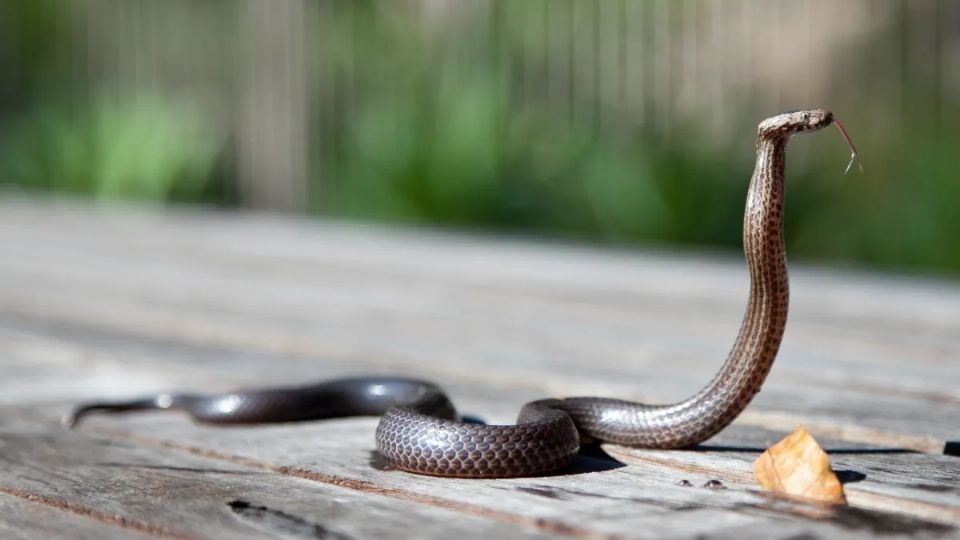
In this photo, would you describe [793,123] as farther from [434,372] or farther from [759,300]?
[434,372]

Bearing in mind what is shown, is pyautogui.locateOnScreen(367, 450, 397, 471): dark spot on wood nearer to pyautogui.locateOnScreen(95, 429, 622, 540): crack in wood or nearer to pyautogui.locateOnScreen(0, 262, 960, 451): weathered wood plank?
pyautogui.locateOnScreen(95, 429, 622, 540): crack in wood

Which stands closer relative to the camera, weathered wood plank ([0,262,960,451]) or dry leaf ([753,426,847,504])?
dry leaf ([753,426,847,504])

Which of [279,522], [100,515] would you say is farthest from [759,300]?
[100,515]

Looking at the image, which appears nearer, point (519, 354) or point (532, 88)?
point (519, 354)

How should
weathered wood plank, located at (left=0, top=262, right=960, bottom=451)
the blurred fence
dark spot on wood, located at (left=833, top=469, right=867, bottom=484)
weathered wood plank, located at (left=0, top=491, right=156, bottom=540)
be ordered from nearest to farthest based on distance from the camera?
weathered wood plank, located at (left=0, top=491, right=156, bottom=540)
dark spot on wood, located at (left=833, top=469, right=867, bottom=484)
weathered wood plank, located at (left=0, top=262, right=960, bottom=451)
the blurred fence

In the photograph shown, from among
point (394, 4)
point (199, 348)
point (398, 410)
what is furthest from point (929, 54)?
point (398, 410)

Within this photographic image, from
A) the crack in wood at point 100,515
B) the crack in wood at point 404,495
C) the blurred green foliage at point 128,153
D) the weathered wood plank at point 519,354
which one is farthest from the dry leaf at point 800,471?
the blurred green foliage at point 128,153

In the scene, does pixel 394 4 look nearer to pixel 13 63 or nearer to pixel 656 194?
pixel 656 194

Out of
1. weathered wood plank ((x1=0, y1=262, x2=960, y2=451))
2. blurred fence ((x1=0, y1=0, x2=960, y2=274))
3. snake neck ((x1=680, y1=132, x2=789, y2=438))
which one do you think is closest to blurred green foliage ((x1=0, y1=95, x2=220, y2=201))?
blurred fence ((x1=0, y1=0, x2=960, y2=274))
